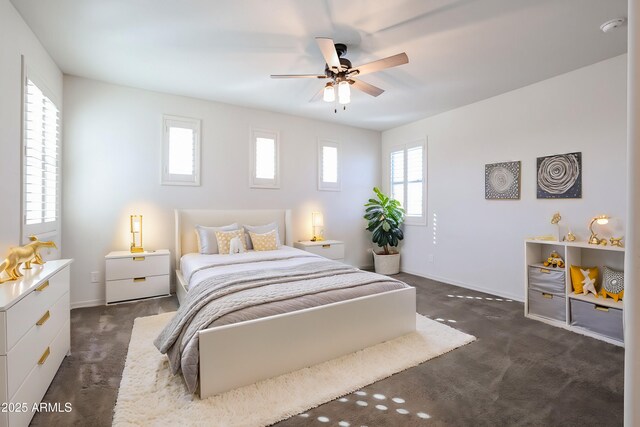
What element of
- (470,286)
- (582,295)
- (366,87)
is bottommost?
(470,286)

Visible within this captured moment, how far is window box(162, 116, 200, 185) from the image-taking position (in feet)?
13.2

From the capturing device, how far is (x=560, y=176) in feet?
11.1

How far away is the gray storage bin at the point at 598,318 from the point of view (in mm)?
2633

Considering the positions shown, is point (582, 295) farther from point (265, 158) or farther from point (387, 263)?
point (265, 158)

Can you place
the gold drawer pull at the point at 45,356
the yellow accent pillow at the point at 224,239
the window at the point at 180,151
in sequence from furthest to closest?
the window at the point at 180,151 < the yellow accent pillow at the point at 224,239 < the gold drawer pull at the point at 45,356

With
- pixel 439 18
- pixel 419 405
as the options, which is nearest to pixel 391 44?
pixel 439 18

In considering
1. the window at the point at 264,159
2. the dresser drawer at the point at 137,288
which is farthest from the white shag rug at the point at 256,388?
the window at the point at 264,159

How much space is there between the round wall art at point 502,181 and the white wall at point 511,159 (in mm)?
72

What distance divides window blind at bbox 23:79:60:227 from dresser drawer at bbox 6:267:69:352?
84cm

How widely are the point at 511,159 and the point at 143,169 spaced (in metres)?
4.78

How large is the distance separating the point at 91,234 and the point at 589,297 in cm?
545

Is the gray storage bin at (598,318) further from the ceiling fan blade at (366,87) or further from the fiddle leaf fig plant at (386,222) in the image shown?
the ceiling fan blade at (366,87)

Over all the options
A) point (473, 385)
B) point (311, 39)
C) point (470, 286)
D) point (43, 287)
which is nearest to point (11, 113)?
point (43, 287)

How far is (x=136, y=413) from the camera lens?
5.69 feet
